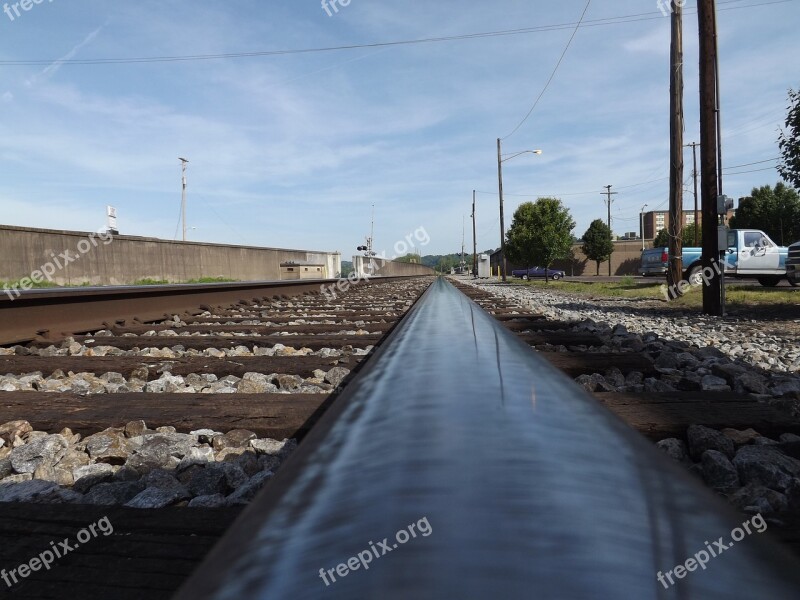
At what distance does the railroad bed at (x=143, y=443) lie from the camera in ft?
A: 3.35

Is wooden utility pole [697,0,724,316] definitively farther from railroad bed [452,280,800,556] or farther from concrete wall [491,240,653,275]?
concrete wall [491,240,653,275]

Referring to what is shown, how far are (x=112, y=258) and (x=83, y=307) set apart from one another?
11926 millimetres

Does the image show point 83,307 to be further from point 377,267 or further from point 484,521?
point 377,267

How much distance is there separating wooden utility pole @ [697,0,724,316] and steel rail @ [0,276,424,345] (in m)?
6.78

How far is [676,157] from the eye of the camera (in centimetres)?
1149

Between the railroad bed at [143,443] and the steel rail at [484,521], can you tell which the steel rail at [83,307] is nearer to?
the railroad bed at [143,443]

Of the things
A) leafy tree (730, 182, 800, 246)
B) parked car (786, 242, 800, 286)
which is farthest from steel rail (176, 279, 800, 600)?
leafy tree (730, 182, 800, 246)

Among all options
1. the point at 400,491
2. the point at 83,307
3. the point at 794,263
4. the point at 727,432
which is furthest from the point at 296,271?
the point at 400,491

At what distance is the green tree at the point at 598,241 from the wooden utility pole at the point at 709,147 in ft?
175

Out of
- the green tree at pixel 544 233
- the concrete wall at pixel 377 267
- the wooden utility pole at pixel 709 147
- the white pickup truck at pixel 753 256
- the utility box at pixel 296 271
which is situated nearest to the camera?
the wooden utility pole at pixel 709 147

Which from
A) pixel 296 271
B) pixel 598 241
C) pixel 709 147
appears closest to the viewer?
pixel 709 147

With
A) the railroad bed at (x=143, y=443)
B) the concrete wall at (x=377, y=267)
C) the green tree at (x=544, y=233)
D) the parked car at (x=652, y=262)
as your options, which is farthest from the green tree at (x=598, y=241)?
the railroad bed at (x=143, y=443)

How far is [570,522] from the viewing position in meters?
0.51

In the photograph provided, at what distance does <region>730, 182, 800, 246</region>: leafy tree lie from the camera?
4703cm
